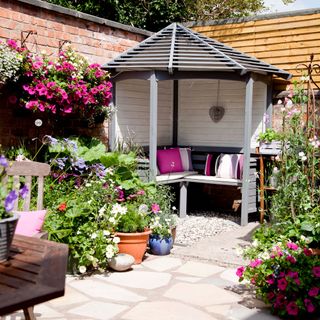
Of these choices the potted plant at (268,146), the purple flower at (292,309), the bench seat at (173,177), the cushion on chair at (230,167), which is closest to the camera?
the purple flower at (292,309)

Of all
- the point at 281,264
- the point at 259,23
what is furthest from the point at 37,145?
the point at 259,23

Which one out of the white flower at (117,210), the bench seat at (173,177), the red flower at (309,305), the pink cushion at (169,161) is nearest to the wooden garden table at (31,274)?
the red flower at (309,305)

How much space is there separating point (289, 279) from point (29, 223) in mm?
1891

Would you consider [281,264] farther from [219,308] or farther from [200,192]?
[200,192]

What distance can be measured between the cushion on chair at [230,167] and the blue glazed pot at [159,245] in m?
2.34

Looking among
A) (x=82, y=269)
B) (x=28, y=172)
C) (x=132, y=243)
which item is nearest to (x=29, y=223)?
(x=28, y=172)

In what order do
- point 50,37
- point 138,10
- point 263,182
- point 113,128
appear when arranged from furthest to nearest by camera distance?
point 138,10 < point 113,128 < point 263,182 < point 50,37

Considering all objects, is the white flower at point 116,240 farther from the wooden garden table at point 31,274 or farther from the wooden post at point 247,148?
the wooden post at point 247,148

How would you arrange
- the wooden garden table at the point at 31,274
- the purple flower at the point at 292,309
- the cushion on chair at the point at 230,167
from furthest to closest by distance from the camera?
the cushion on chair at the point at 230,167 < the purple flower at the point at 292,309 < the wooden garden table at the point at 31,274

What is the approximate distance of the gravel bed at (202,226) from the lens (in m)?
6.13

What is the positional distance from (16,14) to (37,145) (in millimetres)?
1592

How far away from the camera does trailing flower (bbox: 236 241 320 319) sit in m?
3.44

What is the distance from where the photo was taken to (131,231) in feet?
16.0

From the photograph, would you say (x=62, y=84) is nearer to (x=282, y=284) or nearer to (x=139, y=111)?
(x=139, y=111)
